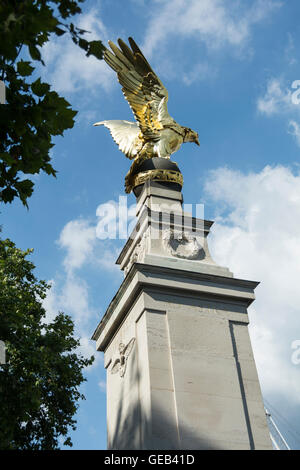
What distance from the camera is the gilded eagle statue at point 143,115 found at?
14.8 m

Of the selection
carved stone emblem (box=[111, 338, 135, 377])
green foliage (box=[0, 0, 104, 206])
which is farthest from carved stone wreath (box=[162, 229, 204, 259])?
green foliage (box=[0, 0, 104, 206])

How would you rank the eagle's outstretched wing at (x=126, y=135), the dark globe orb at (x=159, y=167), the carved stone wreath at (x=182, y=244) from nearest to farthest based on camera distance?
the carved stone wreath at (x=182, y=244), the dark globe orb at (x=159, y=167), the eagle's outstretched wing at (x=126, y=135)

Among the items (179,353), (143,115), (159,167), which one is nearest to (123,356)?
(179,353)

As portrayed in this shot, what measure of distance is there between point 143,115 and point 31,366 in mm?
9301

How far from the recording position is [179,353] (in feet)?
34.1

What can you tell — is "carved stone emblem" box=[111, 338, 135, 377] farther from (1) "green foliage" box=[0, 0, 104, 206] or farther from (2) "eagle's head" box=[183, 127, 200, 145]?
(2) "eagle's head" box=[183, 127, 200, 145]

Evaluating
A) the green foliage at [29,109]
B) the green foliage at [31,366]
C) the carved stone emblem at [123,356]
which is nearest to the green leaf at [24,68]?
the green foliage at [29,109]

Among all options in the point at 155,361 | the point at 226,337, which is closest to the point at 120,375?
the point at 155,361

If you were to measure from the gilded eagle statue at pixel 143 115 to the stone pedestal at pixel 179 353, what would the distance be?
263cm

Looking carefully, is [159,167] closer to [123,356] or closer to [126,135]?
[126,135]

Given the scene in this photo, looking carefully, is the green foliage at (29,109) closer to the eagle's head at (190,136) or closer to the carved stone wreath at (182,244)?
the carved stone wreath at (182,244)

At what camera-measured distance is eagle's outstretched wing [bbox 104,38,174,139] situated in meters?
15.1

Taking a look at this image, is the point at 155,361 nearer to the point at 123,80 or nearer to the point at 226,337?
the point at 226,337

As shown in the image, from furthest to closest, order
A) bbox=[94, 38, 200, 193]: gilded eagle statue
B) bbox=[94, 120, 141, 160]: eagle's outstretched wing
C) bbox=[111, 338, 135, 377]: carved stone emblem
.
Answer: bbox=[94, 120, 141, 160]: eagle's outstretched wing
bbox=[94, 38, 200, 193]: gilded eagle statue
bbox=[111, 338, 135, 377]: carved stone emblem
